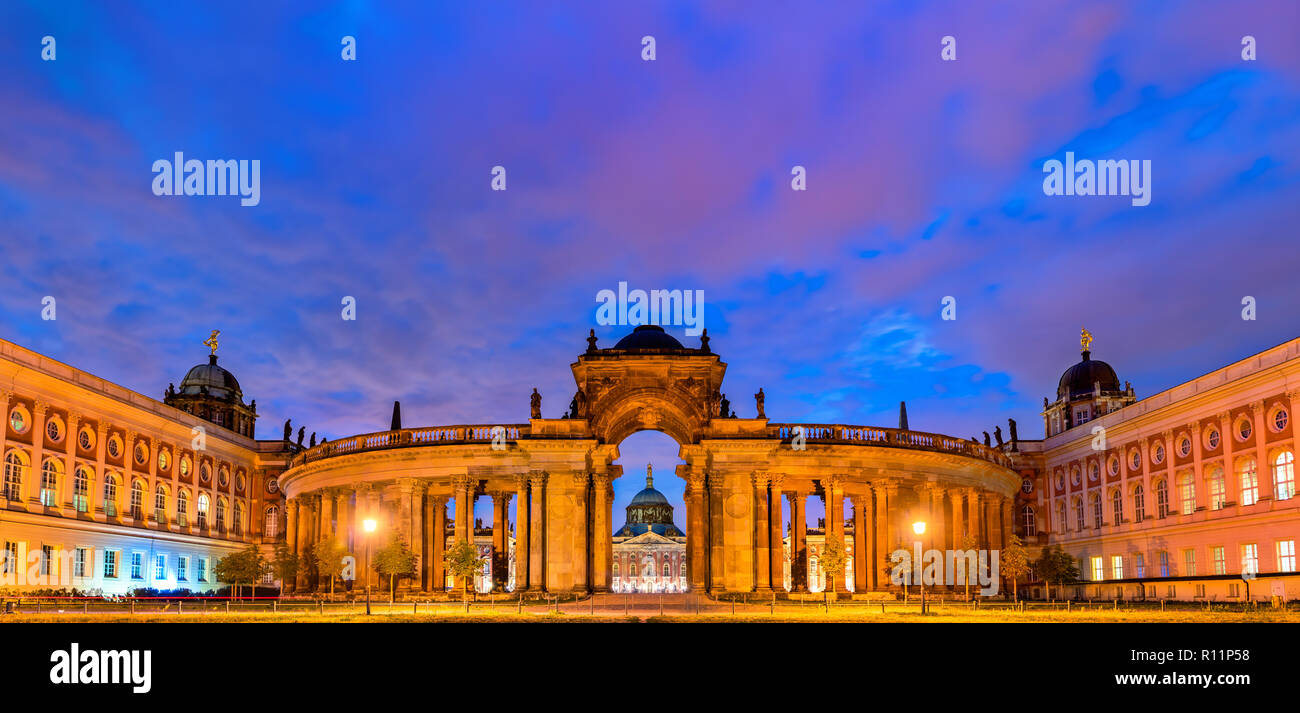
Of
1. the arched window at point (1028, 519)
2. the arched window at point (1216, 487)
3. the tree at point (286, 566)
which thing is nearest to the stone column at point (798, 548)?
the arched window at point (1216, 487)

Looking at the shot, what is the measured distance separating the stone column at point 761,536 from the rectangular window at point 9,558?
4799cm

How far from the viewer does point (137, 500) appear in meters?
83.9

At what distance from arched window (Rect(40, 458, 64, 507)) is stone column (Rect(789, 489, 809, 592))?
172 ft

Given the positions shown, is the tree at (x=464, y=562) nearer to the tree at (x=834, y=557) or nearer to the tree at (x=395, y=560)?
the tree at (x=395, y=560)

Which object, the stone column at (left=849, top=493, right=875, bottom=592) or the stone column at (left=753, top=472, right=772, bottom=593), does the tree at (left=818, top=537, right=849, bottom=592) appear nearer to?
the stone column at (left=753, top=472, right=772, bottom=593)

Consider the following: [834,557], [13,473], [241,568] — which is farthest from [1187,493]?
[13,473]

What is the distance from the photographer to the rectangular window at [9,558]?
2598 inches

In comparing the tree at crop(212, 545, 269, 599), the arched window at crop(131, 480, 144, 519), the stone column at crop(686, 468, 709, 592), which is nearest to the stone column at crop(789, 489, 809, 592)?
the stone column at crop(686, 468, 709, 592)

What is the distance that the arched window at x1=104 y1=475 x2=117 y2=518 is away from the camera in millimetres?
79625

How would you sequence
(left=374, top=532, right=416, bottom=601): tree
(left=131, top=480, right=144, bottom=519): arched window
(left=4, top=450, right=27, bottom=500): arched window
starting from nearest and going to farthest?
1. (left=374, top=532, right=416, bottom=601): tree
2. (left=4, top=450, right=27, bottom=500): arched window
3. (left=131, top=480, right=144, bottom=519): arched window

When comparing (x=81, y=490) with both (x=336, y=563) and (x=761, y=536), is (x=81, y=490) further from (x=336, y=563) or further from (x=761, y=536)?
(x=761, y=536)

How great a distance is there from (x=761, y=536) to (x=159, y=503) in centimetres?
5586
